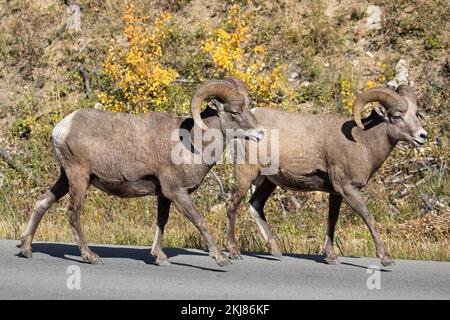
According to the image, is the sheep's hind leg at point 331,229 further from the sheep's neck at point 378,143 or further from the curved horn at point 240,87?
the curved horn at point 240,87

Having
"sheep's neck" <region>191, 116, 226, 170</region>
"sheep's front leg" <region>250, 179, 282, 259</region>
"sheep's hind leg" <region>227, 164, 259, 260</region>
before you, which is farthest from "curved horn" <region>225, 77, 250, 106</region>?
"sheep's front leg" <region>250, 179, 282, 259</region>

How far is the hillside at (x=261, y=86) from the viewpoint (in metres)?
13.0

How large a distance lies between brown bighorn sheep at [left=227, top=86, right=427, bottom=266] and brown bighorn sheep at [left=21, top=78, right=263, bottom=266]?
2.71 feet

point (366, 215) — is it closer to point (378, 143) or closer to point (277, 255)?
point (378, 143)

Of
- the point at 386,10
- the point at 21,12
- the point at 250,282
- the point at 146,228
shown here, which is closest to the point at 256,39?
the point at 386,10

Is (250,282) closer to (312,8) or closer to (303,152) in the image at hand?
(303,152)

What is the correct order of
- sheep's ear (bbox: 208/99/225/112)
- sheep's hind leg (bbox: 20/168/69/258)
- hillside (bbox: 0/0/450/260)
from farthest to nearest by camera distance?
1. hillside (bbox: 0/0/450/260)
2. sheep's hind leg (bbox: 20/168/69/258)
3. sheep's ear (bbox: 208/99/225/112)

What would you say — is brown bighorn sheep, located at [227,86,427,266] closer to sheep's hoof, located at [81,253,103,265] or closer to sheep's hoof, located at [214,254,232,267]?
sheep's hoof, located at [214,254,232,267]

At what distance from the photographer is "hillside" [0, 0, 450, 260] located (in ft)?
42.8

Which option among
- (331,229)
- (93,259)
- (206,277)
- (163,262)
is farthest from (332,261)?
(93,259)

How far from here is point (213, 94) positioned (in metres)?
9.55

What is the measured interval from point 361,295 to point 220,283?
1.36 metres

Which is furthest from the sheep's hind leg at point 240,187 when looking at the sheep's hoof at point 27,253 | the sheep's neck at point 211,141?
the sheep's hoof at point 27,253
